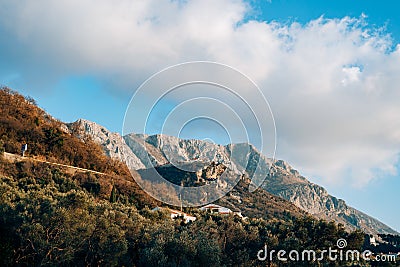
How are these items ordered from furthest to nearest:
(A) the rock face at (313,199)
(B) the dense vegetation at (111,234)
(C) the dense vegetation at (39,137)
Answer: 1. (A) the rock face at (313,199)
2. (C) the dense vegetation at (39,137)
3. (B) the dense vegetation at (111,234)

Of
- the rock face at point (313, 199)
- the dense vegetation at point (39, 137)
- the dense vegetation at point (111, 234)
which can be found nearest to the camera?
the dense vegetation at point (111, 234)

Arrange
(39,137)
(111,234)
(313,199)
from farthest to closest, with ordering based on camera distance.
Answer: (313,199), (39,137), (111,234)

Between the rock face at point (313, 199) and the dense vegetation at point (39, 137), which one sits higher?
the rock face at point (313, 199)

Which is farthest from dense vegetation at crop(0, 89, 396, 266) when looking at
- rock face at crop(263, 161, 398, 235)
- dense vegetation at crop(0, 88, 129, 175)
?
rock face at crop(263, 161, 398, 235)

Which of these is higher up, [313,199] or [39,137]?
[313,199]

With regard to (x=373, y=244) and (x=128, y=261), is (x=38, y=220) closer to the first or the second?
(x=128, y=261)

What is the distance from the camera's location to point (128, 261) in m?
24.8

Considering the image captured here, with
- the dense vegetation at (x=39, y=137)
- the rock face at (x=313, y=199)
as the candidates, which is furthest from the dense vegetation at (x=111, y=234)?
the rock face at (x=313, y=199)

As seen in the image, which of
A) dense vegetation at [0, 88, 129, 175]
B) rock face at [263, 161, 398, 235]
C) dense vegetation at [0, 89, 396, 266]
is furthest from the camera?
rock face at [263, 161, 398, 235]

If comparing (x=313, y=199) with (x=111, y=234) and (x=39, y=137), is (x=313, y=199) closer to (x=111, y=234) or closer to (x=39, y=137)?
(x=39, y=137)

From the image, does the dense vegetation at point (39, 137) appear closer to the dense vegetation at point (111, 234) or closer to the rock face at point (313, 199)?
the dense vegetation at point (111, 234)

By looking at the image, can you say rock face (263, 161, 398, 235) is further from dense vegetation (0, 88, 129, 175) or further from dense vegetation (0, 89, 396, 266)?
dense vegetation (0, 89, 396, 266)

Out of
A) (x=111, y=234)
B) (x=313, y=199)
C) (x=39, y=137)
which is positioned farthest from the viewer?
(x=313, y=199)

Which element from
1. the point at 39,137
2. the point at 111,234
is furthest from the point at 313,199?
the point at 111,234
